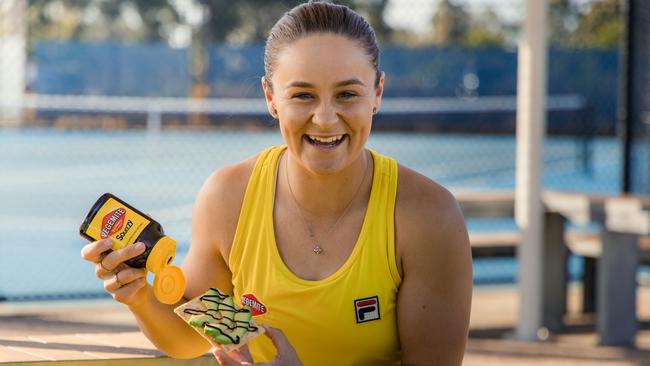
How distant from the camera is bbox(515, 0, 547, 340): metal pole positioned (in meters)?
4.98

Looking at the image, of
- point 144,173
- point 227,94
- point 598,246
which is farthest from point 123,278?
point 227,94

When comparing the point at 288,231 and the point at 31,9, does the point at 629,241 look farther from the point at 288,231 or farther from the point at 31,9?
the point at 31,9

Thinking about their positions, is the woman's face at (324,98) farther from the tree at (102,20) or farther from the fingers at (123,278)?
the tree at (102,20)

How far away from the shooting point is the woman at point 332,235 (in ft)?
6.71

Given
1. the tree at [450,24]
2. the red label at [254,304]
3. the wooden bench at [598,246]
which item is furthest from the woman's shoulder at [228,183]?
the tree at [450,24]

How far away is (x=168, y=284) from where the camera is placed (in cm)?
192

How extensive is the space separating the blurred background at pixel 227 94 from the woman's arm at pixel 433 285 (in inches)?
462

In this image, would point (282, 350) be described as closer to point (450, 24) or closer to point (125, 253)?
point (125, 253)

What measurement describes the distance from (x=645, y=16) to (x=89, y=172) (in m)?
11.0

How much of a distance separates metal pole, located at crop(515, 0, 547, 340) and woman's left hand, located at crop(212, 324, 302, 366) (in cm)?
339

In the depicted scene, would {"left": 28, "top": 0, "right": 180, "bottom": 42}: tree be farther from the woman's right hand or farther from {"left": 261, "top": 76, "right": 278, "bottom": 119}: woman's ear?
the woman's right hand

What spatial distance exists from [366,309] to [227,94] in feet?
50.9

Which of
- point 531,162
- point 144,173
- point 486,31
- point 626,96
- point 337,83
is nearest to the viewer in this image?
point 337,83

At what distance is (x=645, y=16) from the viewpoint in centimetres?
→ 627
